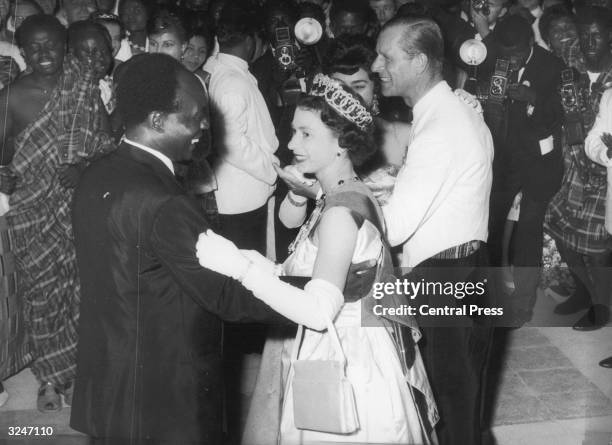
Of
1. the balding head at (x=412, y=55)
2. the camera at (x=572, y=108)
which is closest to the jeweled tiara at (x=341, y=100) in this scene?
the balding head at (x=412, y=55)

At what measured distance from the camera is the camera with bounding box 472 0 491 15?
11.2 feet

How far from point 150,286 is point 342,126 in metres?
0.62

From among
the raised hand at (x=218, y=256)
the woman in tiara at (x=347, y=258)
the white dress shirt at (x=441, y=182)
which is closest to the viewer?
the raised hand at (x=218, y=256)

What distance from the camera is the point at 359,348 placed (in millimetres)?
1728

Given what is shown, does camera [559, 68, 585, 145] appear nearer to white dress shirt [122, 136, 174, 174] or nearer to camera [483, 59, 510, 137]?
camera [483, 59, 510, 137]

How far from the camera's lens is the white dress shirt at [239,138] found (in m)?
2.85

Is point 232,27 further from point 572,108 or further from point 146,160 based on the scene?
point 572,108

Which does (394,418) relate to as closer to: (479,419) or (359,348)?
(359,348)

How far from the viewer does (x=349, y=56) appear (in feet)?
8.57

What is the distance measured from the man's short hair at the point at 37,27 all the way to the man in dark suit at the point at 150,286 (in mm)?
1288

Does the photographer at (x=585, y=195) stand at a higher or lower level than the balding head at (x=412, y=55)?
lower

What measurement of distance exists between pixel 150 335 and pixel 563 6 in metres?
2.82

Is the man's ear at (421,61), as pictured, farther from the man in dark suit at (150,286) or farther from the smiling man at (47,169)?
the smiling man at (47,169)

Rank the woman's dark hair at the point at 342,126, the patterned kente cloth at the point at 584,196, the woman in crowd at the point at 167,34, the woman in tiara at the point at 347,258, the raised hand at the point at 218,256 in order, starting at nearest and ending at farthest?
the raised hand at the point at 218,256 → the woman in tiara at the point at 347,258 → the woman's dark hair at the point at 342,126 → the woman in crowd at the point at 167,34 → the patterned kente cloth at the point at 584,196
